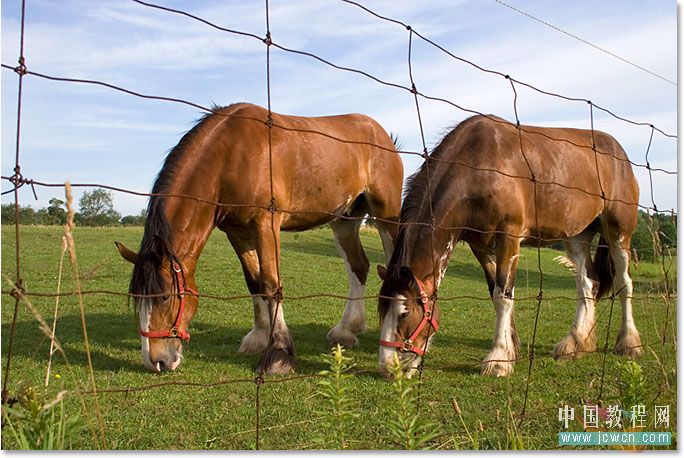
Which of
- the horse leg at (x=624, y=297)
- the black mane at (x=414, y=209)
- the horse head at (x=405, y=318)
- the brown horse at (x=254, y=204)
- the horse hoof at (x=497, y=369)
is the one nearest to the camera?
the brown horse at (x=254, y=204)

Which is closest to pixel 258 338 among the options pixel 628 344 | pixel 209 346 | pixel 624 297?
pixel 209 346

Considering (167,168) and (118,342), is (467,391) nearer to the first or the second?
(167,168)

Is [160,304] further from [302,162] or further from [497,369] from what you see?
[497,369]

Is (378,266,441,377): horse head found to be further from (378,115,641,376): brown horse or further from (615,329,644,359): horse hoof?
(615,329,644,359): horse hoof

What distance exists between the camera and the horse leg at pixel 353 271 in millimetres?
6539

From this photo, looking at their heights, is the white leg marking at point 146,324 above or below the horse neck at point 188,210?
below

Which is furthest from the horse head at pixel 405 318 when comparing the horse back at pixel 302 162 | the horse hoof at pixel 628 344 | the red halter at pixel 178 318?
the horse hoof at pixel 628 344

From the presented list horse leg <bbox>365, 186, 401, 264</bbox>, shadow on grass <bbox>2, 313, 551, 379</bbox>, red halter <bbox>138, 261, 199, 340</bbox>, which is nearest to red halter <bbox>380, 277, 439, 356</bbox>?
shadow on grass <bbox>2, 313, 551, 379</bbox>

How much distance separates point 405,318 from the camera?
15.4 feet

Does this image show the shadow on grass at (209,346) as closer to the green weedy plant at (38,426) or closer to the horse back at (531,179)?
the horse back at (531,179)

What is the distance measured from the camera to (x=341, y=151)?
6090 mm

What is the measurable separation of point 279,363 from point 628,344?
10.5 feet

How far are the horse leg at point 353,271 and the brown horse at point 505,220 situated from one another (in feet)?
4.60

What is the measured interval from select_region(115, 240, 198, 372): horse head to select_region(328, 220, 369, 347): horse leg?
2.03 metres
